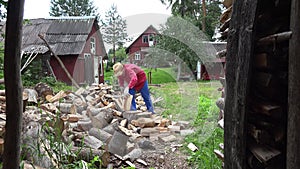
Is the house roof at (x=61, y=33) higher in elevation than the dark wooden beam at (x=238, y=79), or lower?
higher

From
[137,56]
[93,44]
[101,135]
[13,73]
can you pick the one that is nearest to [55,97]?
[137,56]

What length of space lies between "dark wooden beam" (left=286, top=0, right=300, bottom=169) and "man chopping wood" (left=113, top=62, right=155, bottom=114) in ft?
10.5

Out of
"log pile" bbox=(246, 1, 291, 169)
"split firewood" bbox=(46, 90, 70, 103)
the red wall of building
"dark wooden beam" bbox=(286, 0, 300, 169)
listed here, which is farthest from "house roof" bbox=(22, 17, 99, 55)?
"dark wooden beam" bbox=(286, 0, 300, 169)

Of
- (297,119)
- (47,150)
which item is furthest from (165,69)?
(297,119)

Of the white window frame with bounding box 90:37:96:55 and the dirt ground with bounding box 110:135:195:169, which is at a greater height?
the white window frame with bounding box 90:37:96:55

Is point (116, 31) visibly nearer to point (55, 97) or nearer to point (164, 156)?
point (55, 97)

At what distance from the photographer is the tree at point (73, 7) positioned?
193 inches

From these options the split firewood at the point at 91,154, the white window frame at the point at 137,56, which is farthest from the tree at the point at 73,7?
the split firewood at the point at 91,154

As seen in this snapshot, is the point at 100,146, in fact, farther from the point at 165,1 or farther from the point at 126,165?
the point at 165,1

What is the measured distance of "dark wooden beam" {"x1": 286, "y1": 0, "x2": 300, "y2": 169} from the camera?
2.97 feet

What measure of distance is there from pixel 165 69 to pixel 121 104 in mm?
972

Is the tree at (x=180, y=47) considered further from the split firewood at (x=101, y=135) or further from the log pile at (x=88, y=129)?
the split firewood at (x=101, y=135)

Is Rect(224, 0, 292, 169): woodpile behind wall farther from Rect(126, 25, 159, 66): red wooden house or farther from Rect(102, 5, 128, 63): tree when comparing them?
Rect(126, 25, 159, 66): red wooden house

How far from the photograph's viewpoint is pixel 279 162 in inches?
44.0
